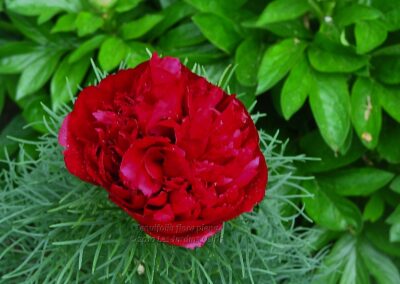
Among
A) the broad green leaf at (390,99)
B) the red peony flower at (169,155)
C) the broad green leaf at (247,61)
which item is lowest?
the broad green leaf at (390,99)

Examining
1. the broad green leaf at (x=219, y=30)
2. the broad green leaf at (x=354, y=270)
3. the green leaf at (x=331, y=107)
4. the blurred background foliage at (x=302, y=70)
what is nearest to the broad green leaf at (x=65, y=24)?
the blurred background foliage at (x=302, y=70)

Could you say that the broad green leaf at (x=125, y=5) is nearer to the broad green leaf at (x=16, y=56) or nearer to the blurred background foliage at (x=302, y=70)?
the blurred background foliage at (x=302, y=70)

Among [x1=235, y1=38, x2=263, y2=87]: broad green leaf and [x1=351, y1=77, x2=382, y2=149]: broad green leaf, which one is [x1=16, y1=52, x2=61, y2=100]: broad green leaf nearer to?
[x1=235, y1=38, x2=263, y2=87]: broad green leaf

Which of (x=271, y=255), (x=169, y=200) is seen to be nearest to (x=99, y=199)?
(x=169, y=200)

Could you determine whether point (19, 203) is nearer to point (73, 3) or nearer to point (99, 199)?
point (99, 199)

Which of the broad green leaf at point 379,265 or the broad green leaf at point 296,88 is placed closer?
the broad green leaf at point 296,88

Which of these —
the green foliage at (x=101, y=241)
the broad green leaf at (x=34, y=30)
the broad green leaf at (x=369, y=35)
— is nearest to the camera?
the green foliage at (x=101, y=241)

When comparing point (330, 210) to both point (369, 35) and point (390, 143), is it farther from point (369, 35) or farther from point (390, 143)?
point (369, 35)

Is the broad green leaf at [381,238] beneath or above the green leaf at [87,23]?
beneath

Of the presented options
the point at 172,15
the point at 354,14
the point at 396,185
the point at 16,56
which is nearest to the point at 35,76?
the point at 16,56
